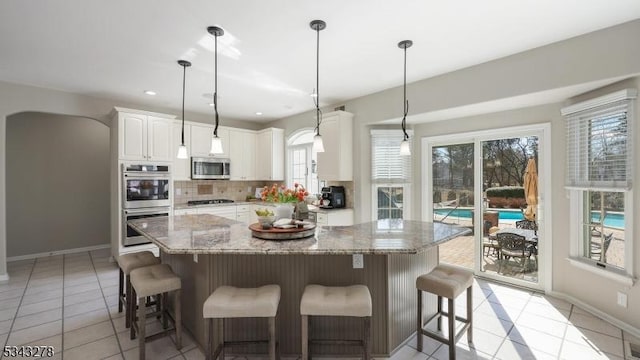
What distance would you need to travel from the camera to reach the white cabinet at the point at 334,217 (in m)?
4.39

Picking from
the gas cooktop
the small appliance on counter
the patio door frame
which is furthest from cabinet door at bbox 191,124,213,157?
the patio door frame

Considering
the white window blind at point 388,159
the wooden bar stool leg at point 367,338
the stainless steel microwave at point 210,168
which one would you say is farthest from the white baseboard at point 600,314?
the stainless steel microwave at point 210,168

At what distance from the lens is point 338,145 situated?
4.47m

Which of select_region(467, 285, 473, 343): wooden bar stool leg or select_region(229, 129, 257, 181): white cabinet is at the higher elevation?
select_region(229, 129, 257, 181): white cabinet

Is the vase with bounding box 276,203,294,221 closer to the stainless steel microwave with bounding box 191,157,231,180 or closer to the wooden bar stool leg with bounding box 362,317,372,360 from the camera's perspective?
the wooden bar stool leg with bounding box 362,317,372,360

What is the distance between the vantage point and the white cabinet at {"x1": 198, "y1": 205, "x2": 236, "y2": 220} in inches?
197

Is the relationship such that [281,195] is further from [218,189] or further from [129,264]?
[218,189]

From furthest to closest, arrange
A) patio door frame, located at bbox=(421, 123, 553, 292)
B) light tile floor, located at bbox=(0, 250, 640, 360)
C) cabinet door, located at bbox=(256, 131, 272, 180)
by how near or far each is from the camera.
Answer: cabinet door, located at bbox=(256, 131, 272, 180) → patio door frame, located at bbox=(421, 123, 553, 292) → light tile floor, located at bbox=(0, 250, 640, 360)

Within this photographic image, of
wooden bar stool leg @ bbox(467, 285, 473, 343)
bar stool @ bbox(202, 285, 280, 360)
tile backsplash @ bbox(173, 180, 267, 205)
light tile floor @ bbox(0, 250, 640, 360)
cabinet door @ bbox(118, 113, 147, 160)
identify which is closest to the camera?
bar stool @ bbox(202, 285, 280, 360)

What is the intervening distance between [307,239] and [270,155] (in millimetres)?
3772

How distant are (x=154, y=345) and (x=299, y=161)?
395 cm

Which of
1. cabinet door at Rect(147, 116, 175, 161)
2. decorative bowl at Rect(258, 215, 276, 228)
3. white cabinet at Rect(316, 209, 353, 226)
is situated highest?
cabinet door at Rect(147, 116, 175, 161)

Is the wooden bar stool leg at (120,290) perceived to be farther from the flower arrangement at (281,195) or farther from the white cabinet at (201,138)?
the white cabinet at (201,138)

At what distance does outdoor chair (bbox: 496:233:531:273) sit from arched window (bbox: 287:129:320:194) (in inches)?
118
